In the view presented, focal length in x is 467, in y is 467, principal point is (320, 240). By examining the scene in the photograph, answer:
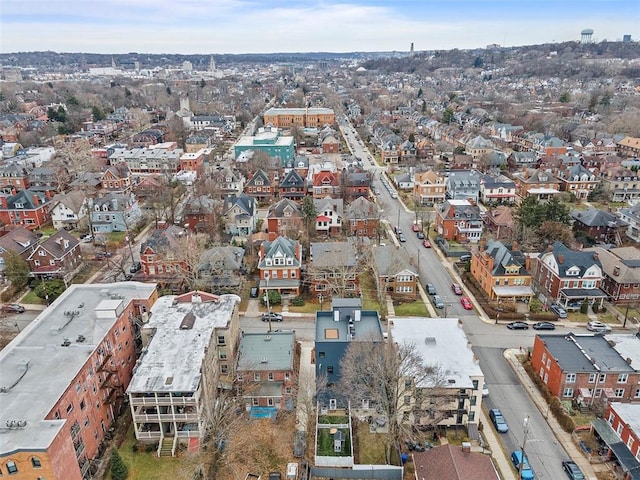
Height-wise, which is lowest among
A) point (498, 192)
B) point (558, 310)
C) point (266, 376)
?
point (266, 376)

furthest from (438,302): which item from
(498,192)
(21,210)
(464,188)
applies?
(21,210)

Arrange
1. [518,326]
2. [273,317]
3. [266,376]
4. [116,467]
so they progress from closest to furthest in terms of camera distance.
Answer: [116,467]
[266,376]
[518,326]
[273,317]

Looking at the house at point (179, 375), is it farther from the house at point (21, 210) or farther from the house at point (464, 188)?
the house at point (464, 188)

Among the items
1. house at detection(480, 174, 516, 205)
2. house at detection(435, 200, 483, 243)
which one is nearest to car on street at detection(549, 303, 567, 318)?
house at detection(435, 200, 483, 243)

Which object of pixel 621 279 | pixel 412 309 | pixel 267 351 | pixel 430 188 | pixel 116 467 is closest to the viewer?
pixel 116 467

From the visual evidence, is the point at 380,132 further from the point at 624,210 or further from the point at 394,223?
the point at 624,210

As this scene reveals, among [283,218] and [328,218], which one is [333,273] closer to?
[283,218]

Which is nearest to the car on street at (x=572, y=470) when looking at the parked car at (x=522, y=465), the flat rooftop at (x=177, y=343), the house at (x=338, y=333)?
the parked car at (x=522, y=465)

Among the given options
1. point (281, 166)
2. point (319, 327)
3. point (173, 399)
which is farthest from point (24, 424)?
point (281, 166)
